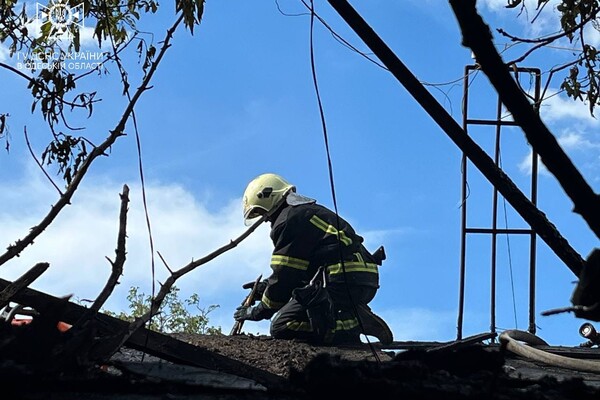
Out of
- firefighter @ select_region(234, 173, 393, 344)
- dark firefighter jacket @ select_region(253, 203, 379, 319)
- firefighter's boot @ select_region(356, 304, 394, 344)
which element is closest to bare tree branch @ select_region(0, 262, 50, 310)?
firefighter @ select_region(234, 173, 393, 344)

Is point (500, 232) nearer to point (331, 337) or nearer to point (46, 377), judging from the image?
point (331, 337)

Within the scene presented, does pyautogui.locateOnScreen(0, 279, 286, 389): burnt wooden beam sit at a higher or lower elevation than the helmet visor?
lower

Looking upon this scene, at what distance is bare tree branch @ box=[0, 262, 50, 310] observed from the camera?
3.44 meters

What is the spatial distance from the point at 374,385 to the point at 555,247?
116 cm

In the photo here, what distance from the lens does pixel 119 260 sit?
3225mm

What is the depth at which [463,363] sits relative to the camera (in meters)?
2.79

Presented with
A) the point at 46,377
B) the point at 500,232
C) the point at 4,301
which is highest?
the point at 500,232

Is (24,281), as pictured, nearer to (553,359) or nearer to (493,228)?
(553,359)

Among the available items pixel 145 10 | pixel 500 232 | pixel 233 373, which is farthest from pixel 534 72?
pixel 233 373

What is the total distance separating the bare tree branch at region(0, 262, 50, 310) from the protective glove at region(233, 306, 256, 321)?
444 cm

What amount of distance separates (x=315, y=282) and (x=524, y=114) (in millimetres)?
5030

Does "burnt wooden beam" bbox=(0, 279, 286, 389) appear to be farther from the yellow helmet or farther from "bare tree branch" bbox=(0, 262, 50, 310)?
the yellow helmet

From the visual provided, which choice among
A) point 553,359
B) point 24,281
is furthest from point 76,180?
point 553,359

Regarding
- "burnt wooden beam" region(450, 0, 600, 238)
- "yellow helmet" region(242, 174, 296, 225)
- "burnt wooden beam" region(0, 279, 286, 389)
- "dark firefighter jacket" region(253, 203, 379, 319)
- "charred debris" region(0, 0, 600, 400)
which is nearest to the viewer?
"charred debris" region(0, 0, 600, 400)
